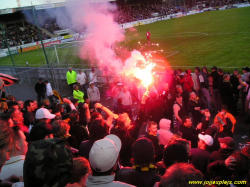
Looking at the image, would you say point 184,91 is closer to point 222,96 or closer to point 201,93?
point 201,93

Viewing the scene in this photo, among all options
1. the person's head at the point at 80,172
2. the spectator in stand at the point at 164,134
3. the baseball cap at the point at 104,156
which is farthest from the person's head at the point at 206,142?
the person's head at the point at 80,172

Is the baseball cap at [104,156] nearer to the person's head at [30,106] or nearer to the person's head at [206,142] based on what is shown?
the person's head at [206,142]

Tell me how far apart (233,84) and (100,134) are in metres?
5.75

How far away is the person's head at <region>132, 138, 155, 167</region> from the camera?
263cm

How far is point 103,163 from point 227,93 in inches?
239

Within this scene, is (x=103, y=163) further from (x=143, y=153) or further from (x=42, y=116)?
(x=42, y=116)

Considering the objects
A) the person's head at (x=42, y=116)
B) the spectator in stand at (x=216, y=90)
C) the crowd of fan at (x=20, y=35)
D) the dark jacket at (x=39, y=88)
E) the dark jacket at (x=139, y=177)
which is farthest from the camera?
the crowd of fan at (x=20, y=35)

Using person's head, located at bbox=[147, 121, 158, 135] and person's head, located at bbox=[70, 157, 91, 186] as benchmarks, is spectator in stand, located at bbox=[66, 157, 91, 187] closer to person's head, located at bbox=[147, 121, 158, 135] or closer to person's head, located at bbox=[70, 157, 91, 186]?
person's head, located at bbox=[70, 157, 91, 186]

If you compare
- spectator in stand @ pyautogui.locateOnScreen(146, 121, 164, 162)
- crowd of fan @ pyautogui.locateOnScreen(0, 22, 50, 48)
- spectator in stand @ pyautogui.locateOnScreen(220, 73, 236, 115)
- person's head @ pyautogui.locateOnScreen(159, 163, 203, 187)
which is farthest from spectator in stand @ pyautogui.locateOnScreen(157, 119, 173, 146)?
crowd of fan @ pyautogui.locateOnScreen(0, 22, 50, 48)

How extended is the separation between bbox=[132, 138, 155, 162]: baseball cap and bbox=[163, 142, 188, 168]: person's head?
0.28m

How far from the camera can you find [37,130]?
3506mm

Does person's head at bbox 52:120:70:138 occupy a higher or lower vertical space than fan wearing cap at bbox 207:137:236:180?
higher

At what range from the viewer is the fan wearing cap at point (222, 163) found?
288 centimetres

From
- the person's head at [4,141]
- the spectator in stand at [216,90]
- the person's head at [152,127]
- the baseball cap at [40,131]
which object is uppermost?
the person's head at [4,141]
